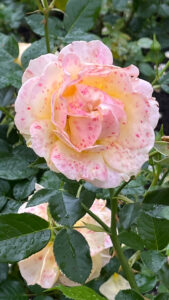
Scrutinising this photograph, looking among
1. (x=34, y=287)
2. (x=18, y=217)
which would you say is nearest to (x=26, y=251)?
(x=18, y=217)

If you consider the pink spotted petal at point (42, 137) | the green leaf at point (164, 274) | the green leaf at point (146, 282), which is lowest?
the green leaf at point (146, 282)

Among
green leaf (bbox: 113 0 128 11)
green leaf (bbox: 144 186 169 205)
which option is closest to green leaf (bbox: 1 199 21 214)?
green leaf (bbox: 144 186 169 205)

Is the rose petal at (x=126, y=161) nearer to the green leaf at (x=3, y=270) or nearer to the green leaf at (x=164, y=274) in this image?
the green leaf at (x=164, y=274)

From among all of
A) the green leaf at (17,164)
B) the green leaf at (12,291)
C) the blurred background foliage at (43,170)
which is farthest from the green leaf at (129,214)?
the green leaf at (12,291)

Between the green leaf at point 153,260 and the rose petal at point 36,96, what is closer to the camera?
the rose petal at point 36,96

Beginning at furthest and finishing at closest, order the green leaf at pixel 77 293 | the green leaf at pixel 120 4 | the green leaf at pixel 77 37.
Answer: the green leaf at pixel 120 4 < the green leaf at pixel 77 37 < the green leaf at pixel 77 293

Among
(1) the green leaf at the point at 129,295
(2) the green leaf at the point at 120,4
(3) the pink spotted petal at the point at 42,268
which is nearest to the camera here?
(1) the green leaf at the point at 129,295

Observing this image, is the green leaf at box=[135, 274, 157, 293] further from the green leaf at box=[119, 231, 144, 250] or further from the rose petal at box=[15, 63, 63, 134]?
the rose petal at box=[15, 63, 63, 134]

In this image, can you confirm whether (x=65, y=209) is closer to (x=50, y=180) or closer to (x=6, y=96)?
(x=50, y=180)
